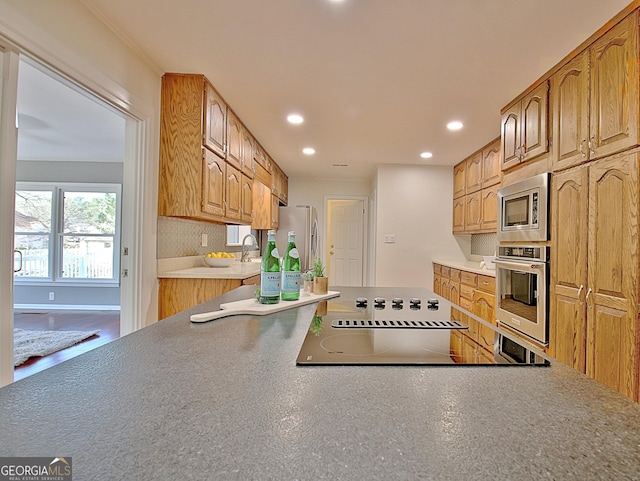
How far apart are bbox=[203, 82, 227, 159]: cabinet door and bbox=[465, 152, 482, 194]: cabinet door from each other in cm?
289

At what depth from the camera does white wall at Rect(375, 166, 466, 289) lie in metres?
4.93

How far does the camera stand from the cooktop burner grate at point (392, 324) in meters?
0.96

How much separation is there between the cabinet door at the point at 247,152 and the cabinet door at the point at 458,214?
8.84 ft

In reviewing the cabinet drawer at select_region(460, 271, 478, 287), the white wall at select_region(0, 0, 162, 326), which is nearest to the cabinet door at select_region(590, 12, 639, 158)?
the cabinet drawer at select_region(460, 271, 478, 287)

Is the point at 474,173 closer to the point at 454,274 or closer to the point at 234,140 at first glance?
the point at 454,274

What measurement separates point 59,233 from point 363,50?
5210mm

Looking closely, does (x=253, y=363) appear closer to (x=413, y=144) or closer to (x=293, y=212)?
(x=413, y=144)

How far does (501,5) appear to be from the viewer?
1678 millimetres

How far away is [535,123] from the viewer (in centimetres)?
245

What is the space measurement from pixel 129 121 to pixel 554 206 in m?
2.78

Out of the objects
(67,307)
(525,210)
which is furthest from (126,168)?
(67,307)

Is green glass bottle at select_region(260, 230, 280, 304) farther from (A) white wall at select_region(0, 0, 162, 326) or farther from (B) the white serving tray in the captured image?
(A) white wall at select_region(0, 0, 162, 326)

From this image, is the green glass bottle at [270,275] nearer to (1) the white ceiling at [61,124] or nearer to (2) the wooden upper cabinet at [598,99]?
(1) the white ceiling at [61,124]

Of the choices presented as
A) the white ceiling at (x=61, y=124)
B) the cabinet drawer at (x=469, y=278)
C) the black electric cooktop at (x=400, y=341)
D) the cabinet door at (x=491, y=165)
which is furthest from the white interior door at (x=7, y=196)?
the cabinet door at (x=491, y=165)
